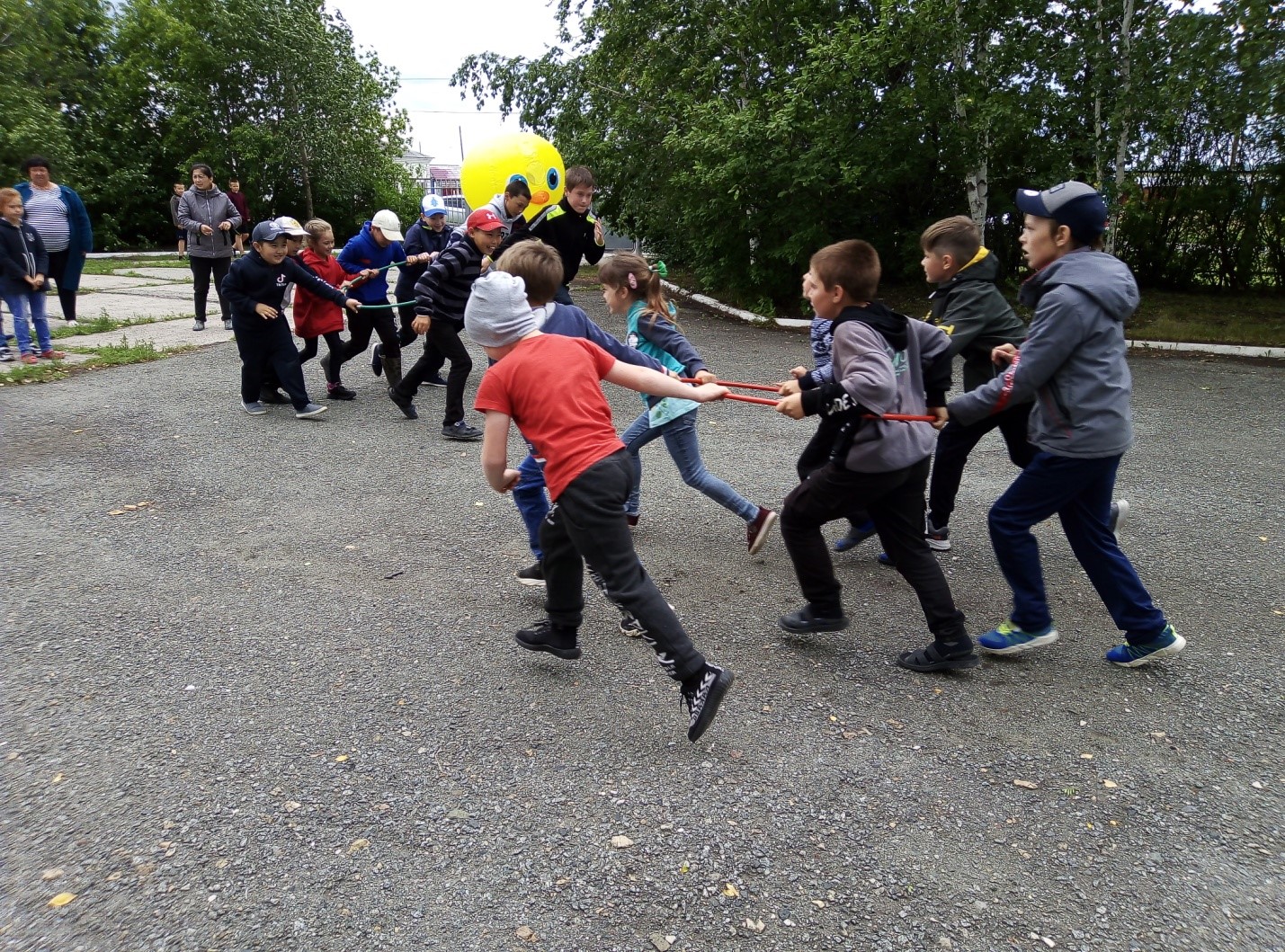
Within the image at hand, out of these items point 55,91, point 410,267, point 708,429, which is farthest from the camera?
point 55,91

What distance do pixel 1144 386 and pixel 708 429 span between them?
16.8ft

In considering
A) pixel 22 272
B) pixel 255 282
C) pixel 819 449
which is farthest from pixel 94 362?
pixel 819 449

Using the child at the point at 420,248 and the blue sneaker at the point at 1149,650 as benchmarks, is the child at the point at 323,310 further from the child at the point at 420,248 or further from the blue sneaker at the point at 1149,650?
the blue sneaker at the point at 1149,650

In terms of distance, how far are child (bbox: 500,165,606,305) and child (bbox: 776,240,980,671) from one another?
4.05 m

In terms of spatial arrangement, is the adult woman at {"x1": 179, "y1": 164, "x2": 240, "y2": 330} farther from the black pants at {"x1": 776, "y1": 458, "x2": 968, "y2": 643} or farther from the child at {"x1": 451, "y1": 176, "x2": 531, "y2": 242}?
the black pants at {"x1": 776, "y1": 458, "x2": 968, "y2": 643}

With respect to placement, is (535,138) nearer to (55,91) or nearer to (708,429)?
(708,429)

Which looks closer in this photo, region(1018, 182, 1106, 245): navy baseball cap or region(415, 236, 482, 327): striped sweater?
region(1018, 182, 1106, 245): navy baseball cap

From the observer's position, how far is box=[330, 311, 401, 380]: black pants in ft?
27.7

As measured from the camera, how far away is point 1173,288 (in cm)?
1430

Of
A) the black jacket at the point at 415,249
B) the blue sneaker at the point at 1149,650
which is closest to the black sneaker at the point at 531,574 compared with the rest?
the blue sneaker at the point at 1149,650

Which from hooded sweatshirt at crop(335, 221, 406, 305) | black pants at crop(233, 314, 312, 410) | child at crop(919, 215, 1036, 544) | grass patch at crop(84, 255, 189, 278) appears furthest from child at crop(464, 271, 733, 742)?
grass patch at crop(84, 255, 189, 278)

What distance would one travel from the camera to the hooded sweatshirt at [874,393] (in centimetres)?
346

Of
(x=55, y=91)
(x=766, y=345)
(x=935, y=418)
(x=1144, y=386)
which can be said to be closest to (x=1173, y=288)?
(x=1144, y=386)

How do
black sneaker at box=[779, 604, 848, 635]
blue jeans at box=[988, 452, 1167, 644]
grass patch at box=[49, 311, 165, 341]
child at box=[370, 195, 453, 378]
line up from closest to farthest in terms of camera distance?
blue jeans at box=[988, 452, 1167, 644], black sneaker at box=[779, 604, 848, 635], child at box=[370, 195, 453, 378], grass patch at box=[49, 311, 165, 341]
